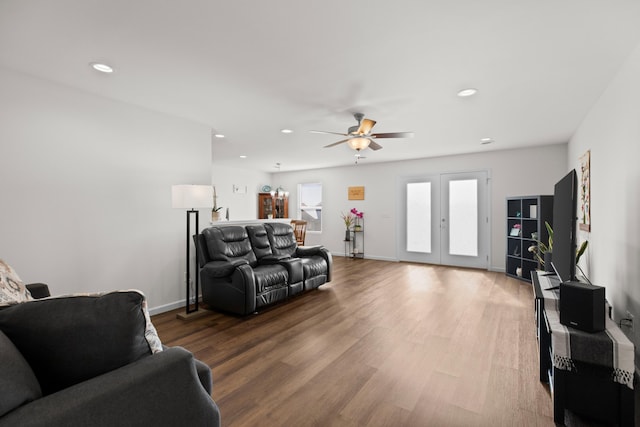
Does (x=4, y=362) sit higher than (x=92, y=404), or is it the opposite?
(x=4, y=362)

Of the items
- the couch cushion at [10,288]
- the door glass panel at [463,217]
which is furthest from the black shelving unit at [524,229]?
the couch cushion at [10,288]

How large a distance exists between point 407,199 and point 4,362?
23.0 ft

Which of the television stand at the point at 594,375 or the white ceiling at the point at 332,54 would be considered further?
the white ceiling at the point at 332,54

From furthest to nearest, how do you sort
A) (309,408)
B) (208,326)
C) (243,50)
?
1. (208,326)
2. (243,50)
3. (309,408)

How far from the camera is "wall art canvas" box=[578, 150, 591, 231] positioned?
11.5ft

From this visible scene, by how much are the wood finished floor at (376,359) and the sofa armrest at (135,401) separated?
91cm

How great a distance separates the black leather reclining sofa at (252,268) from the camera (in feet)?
11.6

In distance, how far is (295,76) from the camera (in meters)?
2.69

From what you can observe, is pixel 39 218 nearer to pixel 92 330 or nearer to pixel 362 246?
pixel 92 330

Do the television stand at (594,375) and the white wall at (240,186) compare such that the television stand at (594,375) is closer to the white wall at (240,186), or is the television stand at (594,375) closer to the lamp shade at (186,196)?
the lamp shade at (186,196)

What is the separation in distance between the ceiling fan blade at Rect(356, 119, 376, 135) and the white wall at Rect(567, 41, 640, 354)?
2.10 metres

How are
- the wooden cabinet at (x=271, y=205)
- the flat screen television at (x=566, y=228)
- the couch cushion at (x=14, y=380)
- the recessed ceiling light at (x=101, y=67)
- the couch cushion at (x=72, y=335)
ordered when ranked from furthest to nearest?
the wooden cabinet at (x=271, y=205)
the recessed ceiling light at (x=101, y=67)
the flat screen television at (x=566, y=228)
the couch cushion at (x=72, y=335)
the couch cushion at (x=14, y=380)

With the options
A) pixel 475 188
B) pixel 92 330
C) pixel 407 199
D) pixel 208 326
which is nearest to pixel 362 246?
pixel 407 199

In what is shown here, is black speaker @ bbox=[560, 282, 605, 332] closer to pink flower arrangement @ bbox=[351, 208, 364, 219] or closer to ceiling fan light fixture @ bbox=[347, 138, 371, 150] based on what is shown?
ceiling fan light fixture @ bbox=[347, 138, 371, 150]
